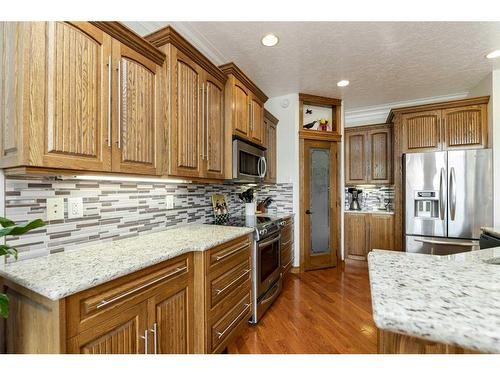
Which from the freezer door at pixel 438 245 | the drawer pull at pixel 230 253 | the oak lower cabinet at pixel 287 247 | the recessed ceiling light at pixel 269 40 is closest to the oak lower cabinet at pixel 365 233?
the freezer door at pixel 438 245

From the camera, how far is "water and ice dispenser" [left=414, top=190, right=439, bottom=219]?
119 inches

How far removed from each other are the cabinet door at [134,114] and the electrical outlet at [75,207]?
0.33m

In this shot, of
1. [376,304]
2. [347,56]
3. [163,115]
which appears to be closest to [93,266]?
[163,115]

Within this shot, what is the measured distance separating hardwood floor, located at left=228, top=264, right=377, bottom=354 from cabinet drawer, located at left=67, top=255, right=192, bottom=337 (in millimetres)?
1002

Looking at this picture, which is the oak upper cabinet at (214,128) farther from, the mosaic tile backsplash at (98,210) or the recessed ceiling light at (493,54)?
the recessed ceiling light at (493,54)

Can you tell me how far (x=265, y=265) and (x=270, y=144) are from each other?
1.76 metres

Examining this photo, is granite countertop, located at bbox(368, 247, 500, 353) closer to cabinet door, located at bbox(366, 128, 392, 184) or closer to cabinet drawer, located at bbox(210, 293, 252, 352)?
cabinet drawer, located at bbox(210, 293, 252, 352)

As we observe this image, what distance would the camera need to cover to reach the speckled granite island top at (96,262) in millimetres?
860

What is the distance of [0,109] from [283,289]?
2.87 meters

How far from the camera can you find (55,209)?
1.27 m

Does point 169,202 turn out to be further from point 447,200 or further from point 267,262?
point 447,200

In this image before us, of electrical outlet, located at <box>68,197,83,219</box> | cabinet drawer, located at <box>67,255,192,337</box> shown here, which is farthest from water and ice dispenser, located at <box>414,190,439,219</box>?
electrical outlet, located at <box>68,197,83,219</box>

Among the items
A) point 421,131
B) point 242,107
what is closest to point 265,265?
point 242,107
